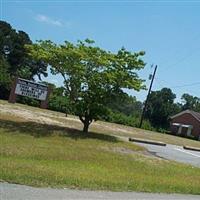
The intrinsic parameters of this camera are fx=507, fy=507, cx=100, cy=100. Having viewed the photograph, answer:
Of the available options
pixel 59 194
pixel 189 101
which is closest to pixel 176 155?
pixel 59 194

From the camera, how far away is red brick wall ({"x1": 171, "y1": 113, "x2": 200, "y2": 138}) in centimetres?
8200

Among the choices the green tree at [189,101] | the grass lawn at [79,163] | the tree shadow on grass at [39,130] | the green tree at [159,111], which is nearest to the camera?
the grass lawn at [79,163]

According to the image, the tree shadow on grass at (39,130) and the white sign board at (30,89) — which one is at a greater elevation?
the white sign board at (30,89)

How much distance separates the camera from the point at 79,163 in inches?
679

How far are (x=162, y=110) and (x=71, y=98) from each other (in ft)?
262

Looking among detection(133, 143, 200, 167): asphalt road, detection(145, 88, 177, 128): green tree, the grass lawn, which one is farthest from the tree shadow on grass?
detection(145, 88, 177, 128): green tree

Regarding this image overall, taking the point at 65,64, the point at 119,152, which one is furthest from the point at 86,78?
the point at 119,152

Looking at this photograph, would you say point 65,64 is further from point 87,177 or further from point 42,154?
point 87,177

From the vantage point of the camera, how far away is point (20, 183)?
36.3 feet

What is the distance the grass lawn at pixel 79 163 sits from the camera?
494 inches

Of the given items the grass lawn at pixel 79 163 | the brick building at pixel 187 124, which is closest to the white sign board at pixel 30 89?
the grass lawn at pixel 79 163

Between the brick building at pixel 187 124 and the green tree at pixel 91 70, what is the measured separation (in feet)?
188

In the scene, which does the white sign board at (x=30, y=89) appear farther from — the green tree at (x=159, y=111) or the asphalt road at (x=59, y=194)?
the green tree at (x=159, y=111)

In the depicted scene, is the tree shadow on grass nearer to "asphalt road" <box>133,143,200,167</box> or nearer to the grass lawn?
the grass lawn
